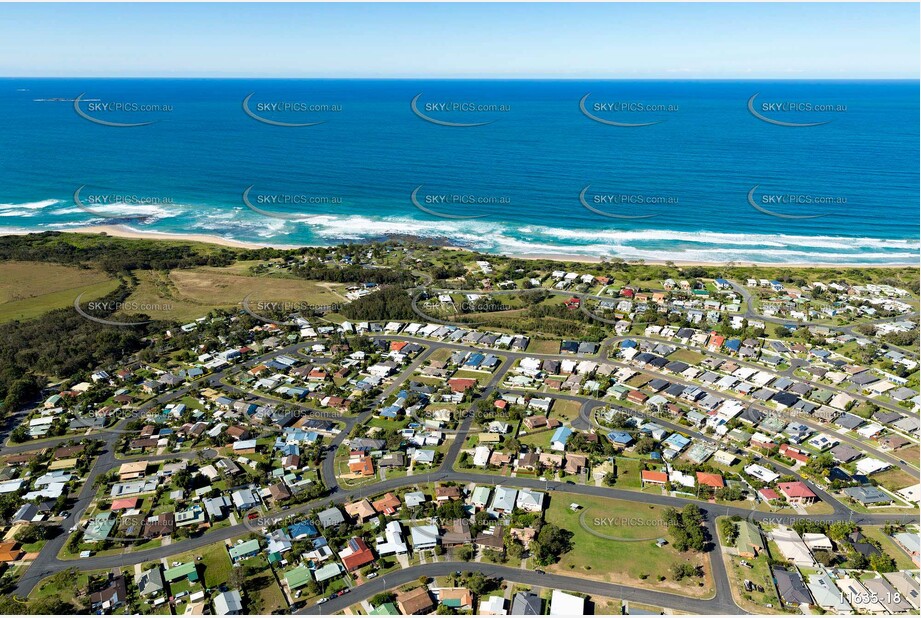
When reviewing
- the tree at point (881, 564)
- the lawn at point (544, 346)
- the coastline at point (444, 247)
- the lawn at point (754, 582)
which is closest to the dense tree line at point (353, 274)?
the coastline at point (444, 247)

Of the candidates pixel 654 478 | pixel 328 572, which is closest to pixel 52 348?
pixel 328 572

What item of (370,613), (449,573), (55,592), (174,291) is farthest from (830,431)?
(174,291)

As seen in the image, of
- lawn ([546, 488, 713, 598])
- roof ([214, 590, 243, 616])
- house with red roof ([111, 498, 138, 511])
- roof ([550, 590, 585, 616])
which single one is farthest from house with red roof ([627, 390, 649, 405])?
house with red roof ([111, 498, 138, 511])

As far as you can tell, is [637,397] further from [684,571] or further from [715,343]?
[684,571]

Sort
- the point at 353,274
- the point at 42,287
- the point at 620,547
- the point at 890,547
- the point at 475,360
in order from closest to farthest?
1. the point at 890,547
2. the point at 620,547
3. the point at 475,360
4. the point at 42,287
5. the point at 353,274

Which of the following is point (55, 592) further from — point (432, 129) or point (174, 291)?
point (432, 129)

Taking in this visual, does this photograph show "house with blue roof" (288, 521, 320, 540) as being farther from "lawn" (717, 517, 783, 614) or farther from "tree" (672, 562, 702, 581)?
"lawn" (717, 517, 783, 614)
